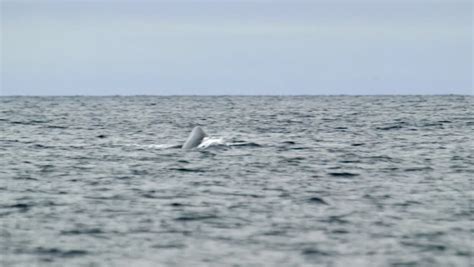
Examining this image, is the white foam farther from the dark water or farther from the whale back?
the dark water

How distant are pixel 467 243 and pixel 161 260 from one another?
5823 mm

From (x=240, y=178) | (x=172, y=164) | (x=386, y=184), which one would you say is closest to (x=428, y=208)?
(x=386, y=184)

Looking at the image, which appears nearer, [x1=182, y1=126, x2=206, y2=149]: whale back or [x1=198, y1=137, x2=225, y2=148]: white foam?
[x1=182, y1=126, x2=206, y2=149]: whale back

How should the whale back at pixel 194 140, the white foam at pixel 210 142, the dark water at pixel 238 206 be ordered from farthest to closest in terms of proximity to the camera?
the white foam at pixel 210 142 → the whale back at pixel 194 140 → the dark water at pixel 238 206

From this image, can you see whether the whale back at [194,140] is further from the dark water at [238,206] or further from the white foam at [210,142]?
the dark water at [238,206]

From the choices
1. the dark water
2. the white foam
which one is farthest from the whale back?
the dark water

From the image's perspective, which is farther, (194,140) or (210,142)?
(210,142)

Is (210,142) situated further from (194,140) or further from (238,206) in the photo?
(238,206)

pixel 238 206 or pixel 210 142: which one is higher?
pixel 238 206

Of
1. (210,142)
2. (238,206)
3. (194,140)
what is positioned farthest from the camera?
(210,142)

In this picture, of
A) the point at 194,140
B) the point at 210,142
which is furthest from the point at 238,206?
the point at 210,142

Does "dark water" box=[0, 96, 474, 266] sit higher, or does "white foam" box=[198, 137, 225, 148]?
"dark water" box=[0, 96, 474, 266]

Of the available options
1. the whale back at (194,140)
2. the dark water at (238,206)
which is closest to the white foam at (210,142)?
the whale back at (194,140)

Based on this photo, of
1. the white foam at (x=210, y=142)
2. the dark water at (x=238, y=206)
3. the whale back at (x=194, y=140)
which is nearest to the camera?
the dark water at (x=238, y=206)
